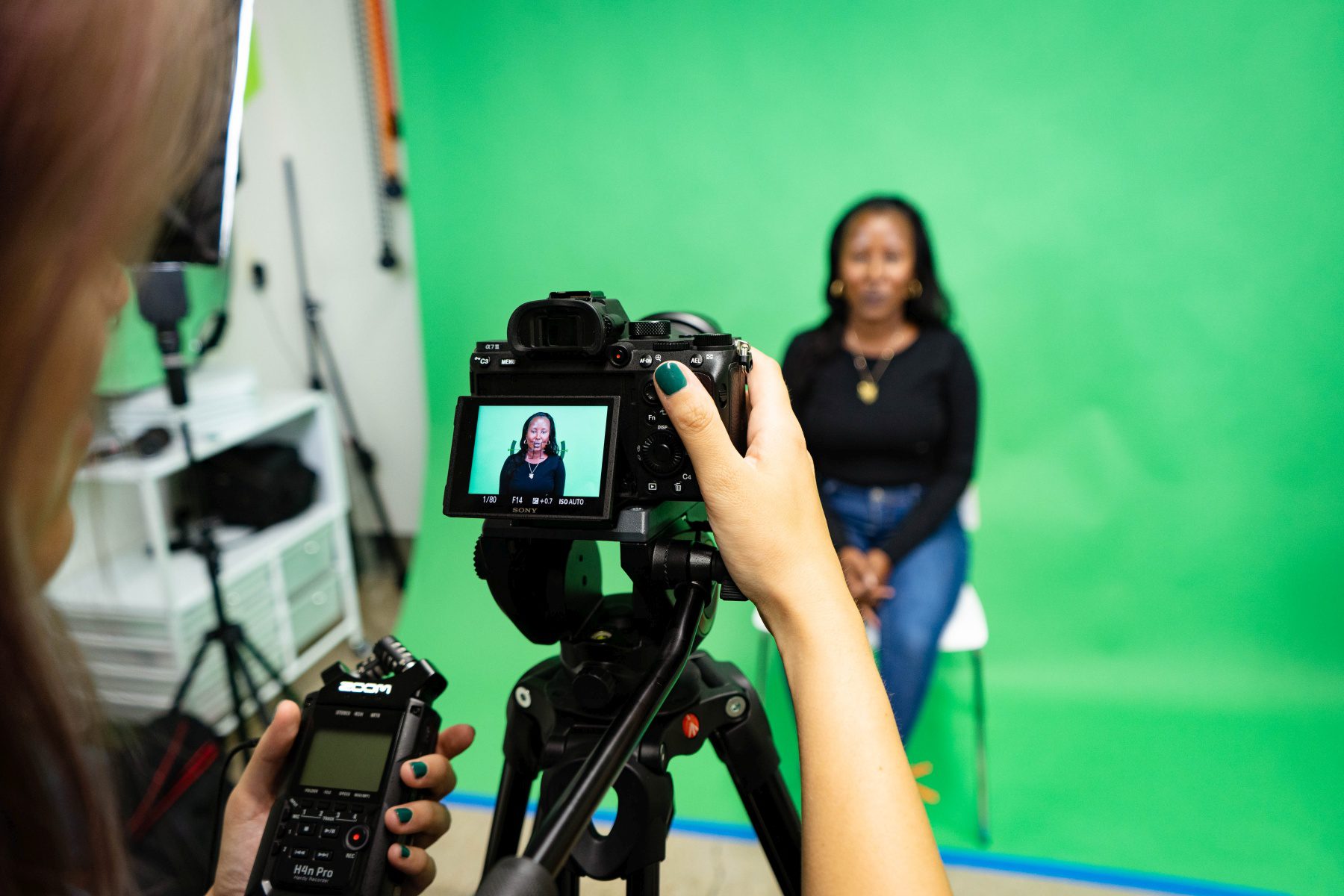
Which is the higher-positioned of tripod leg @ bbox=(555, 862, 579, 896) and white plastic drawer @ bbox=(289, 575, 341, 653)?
tripod leg @ bbox=(555, 862, 579, 896)

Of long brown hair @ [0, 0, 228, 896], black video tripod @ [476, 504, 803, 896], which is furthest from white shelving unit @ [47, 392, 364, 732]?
long brown hair @ [0, 0, 228, 896]

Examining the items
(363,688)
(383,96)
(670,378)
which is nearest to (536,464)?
(670,378)

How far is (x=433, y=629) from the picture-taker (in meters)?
2.03

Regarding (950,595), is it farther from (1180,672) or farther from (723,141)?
(723,141)

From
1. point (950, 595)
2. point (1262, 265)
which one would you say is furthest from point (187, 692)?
point (1262, 265)

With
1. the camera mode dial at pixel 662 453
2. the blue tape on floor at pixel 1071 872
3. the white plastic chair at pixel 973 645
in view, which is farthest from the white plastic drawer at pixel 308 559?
the camera mode dial at pixel 662 453

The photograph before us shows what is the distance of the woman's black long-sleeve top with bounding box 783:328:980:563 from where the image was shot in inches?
67.4

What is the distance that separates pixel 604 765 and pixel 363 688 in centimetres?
26

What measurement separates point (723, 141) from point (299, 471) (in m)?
1.46

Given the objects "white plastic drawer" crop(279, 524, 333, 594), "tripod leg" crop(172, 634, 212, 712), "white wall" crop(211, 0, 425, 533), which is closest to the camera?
"tripod leg" crop(172, 634, 212, 712)

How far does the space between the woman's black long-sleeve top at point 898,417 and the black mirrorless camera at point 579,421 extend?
118cm

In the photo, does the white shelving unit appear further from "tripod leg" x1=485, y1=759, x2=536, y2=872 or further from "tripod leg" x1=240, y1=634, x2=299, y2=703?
"tripod leg" x1=485, y1=759, x2=536, y2=872

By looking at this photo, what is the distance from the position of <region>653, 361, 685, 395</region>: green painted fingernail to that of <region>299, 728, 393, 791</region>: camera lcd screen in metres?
0.33

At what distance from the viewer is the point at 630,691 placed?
2.00ft
